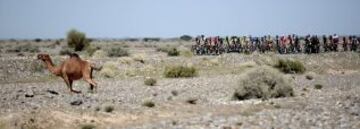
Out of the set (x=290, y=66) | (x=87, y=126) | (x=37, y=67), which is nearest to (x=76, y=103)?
(x=87, y=126)

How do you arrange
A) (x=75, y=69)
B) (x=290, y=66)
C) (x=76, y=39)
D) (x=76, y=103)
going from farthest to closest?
(x=76, y=39) < (x=290, y=66) < (x=75, y=69) < (x=76, y=103)

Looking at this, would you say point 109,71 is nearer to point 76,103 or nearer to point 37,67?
point 37,67

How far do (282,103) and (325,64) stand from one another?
89.5 feet

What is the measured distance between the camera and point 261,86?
26641 mm

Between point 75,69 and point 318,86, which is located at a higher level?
point 75,69

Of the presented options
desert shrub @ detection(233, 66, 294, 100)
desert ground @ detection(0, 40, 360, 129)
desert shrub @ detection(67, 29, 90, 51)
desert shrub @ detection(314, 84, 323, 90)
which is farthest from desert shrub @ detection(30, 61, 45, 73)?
desert shrub @ detection(67, 29, 90, 51)

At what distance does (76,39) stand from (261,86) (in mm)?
64742

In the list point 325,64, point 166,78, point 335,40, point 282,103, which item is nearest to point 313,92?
point 282,103

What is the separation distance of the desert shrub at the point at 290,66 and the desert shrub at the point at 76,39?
47489 mm

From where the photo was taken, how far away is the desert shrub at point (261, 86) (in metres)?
26.6

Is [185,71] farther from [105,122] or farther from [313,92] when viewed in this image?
[105,122]

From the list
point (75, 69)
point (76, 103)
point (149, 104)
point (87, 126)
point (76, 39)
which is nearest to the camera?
point (87, 126)

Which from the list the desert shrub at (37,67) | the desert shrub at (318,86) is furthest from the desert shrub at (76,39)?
the desert shrub at (318,86)

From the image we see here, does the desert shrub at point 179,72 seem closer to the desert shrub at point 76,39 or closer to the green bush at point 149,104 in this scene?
the green bush at point 149,104
